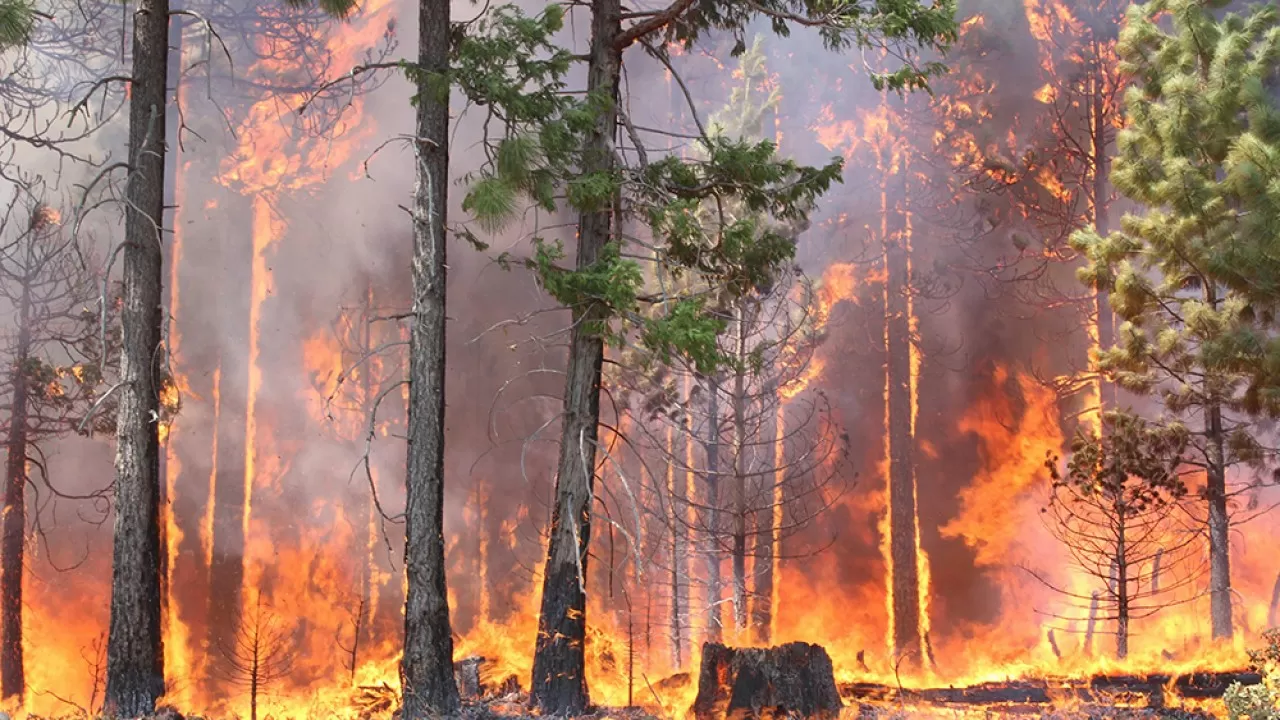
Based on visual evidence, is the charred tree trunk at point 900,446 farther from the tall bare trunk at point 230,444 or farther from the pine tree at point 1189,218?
the tall bare trunk at point 230,444

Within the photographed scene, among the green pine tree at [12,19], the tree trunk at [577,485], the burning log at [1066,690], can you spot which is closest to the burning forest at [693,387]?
the burning log at [1066,690]

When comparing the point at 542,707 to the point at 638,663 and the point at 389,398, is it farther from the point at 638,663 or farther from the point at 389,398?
the point at 389,398

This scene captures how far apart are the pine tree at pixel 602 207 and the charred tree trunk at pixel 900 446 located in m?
11.0

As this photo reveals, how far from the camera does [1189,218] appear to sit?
1505cm

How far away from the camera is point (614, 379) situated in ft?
66.1

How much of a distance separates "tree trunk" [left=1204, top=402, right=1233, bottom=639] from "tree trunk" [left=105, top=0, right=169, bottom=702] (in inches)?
558

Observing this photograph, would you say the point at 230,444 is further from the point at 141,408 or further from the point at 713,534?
the point at 141,408

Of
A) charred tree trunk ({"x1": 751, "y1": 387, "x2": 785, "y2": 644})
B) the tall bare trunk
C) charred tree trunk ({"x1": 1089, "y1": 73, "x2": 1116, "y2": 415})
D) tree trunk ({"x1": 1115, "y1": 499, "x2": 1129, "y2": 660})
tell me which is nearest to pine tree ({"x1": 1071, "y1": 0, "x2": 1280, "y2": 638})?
tree trunk ({"x1": 1115, "y1": 499, "x2": 1129, "y2": 660})

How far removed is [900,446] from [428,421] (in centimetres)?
1356

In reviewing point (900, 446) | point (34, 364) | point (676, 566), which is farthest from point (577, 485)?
point (900, 446)

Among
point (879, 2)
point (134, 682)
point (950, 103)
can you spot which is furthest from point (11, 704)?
point (950, 103)

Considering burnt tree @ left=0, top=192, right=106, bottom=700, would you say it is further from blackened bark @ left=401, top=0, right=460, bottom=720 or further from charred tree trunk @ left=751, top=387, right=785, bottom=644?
charred tree trunk @ left=751, top=387, right=785, bottom=644

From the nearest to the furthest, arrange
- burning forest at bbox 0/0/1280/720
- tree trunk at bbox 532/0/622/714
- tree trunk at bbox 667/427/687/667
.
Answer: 1. tree trunk at bbox 532/0/622/714
2. burning forest at bbox 0/0/1280/720
3. tree trunk at bbox 667/427/687/667

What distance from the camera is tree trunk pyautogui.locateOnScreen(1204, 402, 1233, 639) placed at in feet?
51.7
